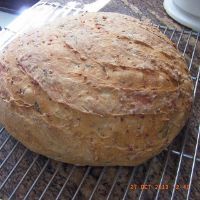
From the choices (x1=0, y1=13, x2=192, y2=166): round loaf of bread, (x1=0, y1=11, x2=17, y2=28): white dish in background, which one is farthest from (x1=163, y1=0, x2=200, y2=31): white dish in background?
(x1=0, y1=11, x2=17, y2=28): white dish in background

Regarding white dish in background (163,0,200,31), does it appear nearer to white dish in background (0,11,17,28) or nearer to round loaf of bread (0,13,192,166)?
round loaf of bread (0,13,192,166)

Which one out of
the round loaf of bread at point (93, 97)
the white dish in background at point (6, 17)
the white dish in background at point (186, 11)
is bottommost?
the white dish in background at point (6, 17)

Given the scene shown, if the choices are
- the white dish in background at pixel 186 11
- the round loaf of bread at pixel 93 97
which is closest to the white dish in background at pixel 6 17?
the white dish in background at pixel 186 11

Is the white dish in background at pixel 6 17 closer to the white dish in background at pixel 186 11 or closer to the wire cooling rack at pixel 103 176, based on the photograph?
the white dish in background at pixel 186 11

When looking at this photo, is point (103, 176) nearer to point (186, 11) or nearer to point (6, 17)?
point (186, 11)

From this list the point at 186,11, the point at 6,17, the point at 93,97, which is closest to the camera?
the point at 93,97

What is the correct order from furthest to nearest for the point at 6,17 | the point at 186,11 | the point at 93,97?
the point at 6,17, the point at 186,11, the point at 93,97

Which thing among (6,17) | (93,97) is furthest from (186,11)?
(6,17)
